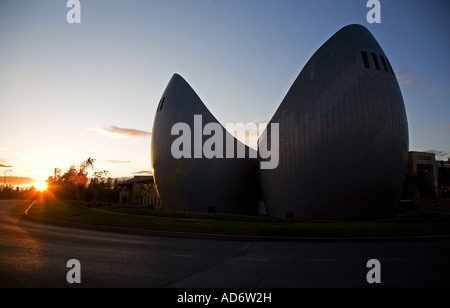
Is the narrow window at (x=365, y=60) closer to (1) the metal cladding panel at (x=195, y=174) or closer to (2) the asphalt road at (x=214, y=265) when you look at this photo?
(1) the metal cladding panel at (x=195, y=174)

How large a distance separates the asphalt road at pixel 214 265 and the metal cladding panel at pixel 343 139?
15.4m

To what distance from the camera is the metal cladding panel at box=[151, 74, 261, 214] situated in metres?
38.4

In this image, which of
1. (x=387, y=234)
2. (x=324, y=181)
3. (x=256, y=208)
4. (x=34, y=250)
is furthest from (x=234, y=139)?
(x=34, y=250)

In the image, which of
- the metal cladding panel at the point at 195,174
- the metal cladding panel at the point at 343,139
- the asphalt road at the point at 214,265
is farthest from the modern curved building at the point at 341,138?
the asphalt road at the point at 214,265

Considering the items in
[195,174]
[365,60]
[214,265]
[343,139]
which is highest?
[365,60]

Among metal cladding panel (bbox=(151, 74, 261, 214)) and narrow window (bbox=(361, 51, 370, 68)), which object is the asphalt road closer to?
narrow window (bbox=(361, 51, 370, 68))

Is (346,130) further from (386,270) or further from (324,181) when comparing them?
(386,270)

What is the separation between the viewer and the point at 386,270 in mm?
7953

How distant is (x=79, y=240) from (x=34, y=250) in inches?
109

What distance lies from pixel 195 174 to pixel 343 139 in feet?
60.8

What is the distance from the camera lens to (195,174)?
38.5 metres

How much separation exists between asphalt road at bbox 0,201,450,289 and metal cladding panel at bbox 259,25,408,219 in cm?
1541

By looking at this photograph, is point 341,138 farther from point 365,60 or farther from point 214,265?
point 214,265

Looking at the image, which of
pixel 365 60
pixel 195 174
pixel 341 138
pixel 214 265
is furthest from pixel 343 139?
pixel 214 265
